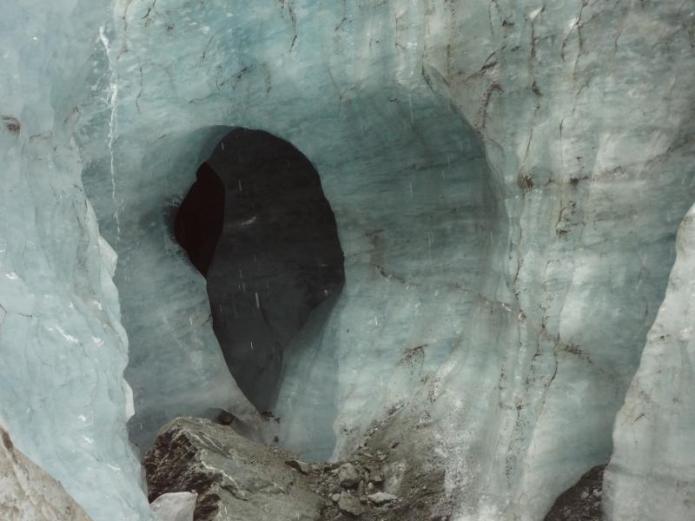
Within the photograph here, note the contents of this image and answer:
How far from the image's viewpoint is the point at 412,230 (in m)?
3.50

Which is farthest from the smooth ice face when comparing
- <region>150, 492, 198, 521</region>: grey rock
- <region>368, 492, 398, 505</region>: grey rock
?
<region>150, 492, 198, 521</region>: grey rock

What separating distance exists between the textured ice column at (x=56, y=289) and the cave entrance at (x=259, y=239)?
4.72 feet

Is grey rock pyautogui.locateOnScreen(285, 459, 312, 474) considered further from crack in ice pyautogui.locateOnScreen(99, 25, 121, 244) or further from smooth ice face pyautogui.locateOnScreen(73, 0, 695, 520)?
crack in ice pyautogui.locateOnScreen(99, 25, 121, 244)

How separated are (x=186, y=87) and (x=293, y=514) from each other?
1.40 metres

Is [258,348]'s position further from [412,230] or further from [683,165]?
[683,165]

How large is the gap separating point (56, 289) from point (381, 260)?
1300 mm

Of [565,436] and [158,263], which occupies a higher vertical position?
[158,263]

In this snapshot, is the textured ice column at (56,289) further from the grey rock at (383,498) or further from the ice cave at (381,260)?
the grey rock at (383,498)

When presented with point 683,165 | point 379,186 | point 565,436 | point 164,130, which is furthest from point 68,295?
point 683,165

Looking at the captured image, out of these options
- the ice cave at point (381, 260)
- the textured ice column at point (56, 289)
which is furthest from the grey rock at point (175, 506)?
the textured ice column at point (56, 289)

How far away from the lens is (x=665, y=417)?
108 inches

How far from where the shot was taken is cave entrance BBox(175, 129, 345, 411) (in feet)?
14.4

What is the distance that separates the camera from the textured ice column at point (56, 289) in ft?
7.88

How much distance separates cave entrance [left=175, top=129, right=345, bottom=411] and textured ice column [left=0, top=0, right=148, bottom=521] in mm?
1438
